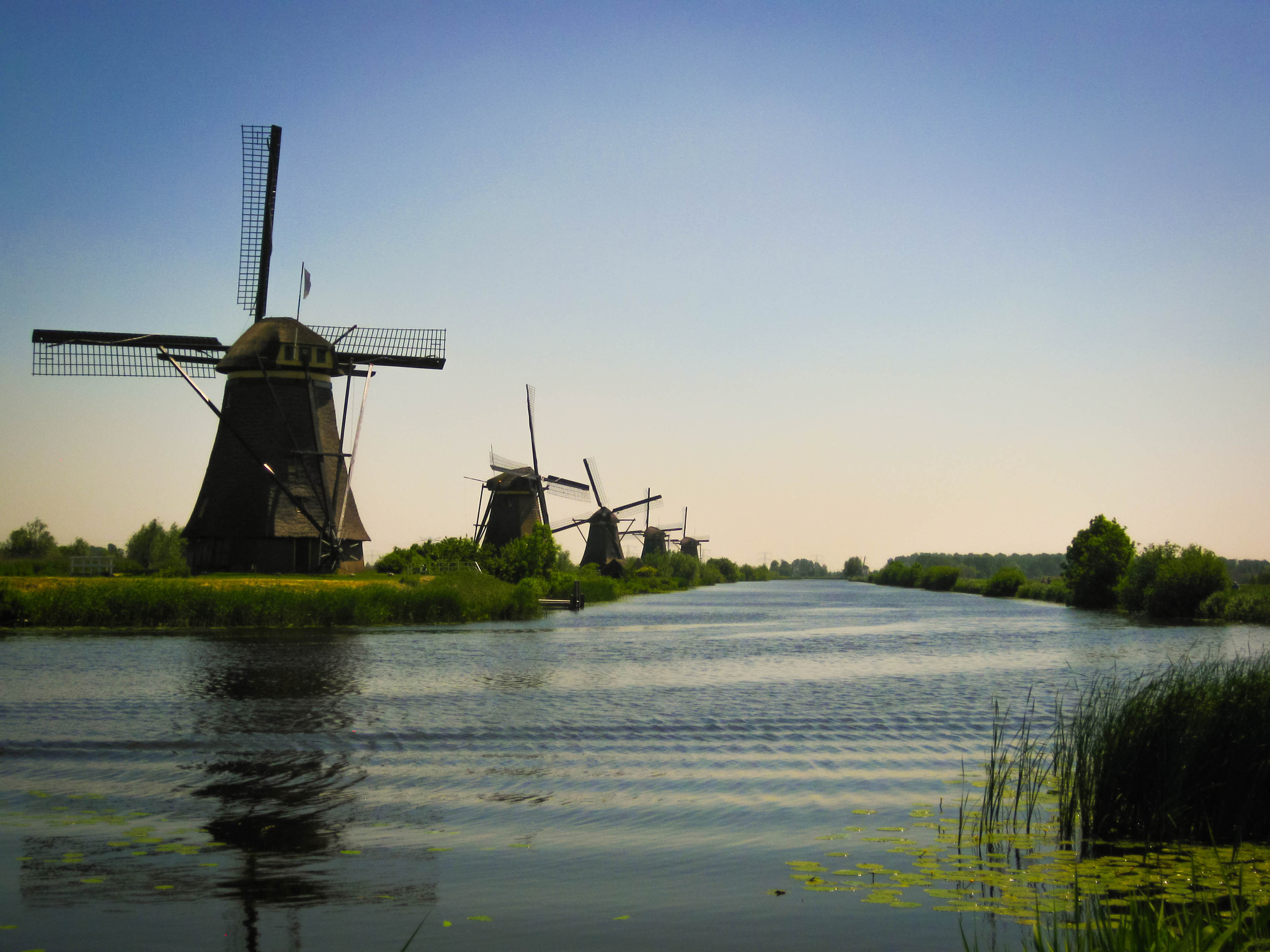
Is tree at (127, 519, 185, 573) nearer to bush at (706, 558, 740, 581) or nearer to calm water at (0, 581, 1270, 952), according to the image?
calm water at (0, 581, 1270, 952)

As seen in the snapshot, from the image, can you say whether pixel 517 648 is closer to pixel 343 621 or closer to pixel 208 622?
pixel 343 621

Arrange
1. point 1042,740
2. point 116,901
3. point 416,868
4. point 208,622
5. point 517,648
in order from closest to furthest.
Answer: point 116,901, point 416,868, point 1042,740, point 517,648, point 208,622

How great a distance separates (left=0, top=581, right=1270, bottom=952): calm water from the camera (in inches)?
220

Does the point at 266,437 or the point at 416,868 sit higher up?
the point at 266,437

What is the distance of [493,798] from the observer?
29.1 ft

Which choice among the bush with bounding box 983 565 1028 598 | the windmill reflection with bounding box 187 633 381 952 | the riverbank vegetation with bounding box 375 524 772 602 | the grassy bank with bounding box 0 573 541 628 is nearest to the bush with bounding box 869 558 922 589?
the bush with bounding box 983 565 1028 598

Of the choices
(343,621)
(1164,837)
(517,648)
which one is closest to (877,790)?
(1164,837)

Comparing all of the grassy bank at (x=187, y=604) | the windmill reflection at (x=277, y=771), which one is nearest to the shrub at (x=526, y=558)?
the grassy bank at (x=187, y=604)

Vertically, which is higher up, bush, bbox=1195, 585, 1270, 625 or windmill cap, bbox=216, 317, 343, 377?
windmill cap, bbox=216, 317, 343, 377

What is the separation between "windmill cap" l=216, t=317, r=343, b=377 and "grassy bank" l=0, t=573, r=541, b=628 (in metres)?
8.16

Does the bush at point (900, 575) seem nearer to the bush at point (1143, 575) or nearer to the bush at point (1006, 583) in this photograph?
the bush at point (1006, 583)

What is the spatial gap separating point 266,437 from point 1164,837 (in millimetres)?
32542

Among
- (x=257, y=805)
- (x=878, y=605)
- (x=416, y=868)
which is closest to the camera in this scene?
(x=416, y=868)

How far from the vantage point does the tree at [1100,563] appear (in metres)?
52.3
